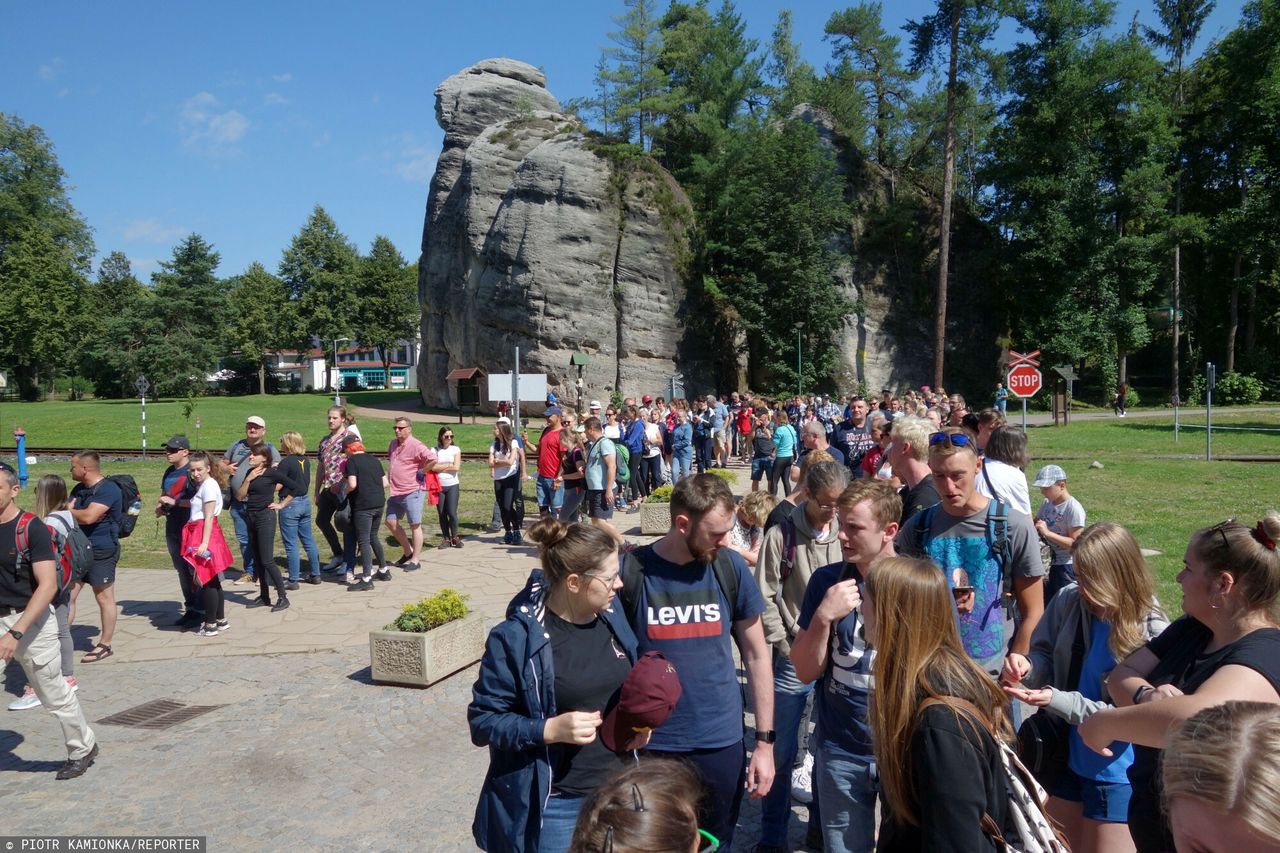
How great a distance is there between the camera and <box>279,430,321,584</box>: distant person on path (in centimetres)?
928

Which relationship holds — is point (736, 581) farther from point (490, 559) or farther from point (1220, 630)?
point (490, 559)

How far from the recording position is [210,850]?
4297mm

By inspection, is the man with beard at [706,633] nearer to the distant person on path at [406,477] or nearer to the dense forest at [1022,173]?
the distant person on path at [406,477]

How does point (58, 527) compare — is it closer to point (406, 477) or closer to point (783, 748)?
point (406, 477)

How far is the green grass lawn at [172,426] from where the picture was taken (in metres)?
33.4

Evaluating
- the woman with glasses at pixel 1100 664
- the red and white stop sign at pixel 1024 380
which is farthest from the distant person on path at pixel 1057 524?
the red and white stop sign at pixel 1024 380

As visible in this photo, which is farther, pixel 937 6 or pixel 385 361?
pixel 385 361

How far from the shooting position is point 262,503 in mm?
8992

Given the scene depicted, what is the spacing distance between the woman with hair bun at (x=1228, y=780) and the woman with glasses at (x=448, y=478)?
10122 millimetres

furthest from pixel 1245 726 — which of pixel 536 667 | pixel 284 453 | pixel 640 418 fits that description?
pixel 640 418

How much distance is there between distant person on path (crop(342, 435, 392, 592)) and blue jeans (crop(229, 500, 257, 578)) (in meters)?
1.14

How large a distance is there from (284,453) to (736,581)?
7493mm

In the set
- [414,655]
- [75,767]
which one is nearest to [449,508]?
[414,655]

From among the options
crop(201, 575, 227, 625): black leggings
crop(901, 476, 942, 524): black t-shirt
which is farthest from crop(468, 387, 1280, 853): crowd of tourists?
crop(201, 575, 227, 625): black leggings
